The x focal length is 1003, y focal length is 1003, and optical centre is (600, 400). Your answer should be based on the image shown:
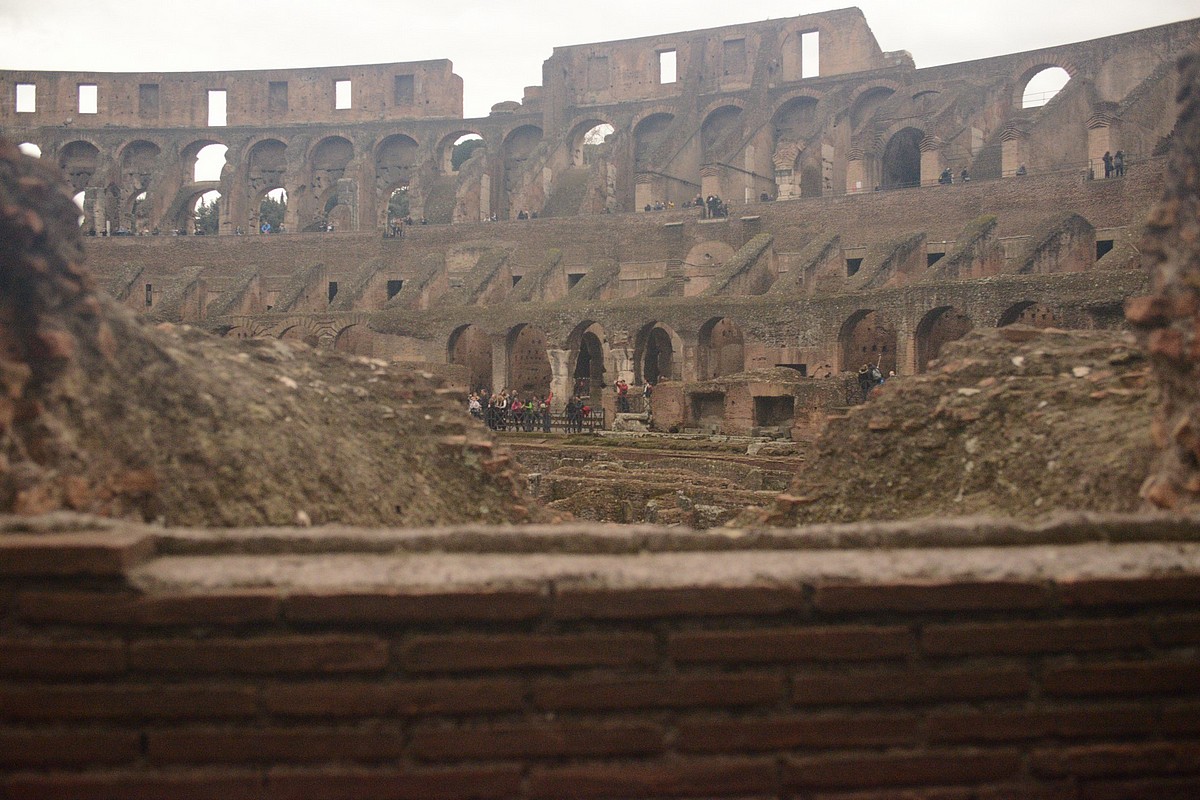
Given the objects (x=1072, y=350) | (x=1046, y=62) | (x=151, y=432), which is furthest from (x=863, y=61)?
(x=151, y=432)

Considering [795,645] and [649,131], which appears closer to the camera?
[795,645]

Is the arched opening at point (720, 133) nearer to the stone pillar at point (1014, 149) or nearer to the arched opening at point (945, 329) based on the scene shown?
the stone pillar at point (1014, 149)

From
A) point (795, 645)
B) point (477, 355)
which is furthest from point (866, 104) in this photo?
point (795, 645)

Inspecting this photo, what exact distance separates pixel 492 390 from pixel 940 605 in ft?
100

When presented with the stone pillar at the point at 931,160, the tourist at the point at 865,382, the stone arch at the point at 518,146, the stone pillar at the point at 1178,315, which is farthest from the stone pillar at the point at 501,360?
the stone pillar at the point at 1178,315

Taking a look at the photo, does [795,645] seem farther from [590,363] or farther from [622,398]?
[590,363]

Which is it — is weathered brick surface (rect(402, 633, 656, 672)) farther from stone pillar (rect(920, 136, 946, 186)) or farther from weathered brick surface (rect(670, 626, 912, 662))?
stone pillar (rect(920, 136, 946, 186))

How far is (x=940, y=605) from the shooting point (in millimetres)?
2967

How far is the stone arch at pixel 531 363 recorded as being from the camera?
34781mm

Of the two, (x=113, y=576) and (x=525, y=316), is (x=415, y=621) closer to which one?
(x=113, y=576)

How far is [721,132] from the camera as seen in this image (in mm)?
44406

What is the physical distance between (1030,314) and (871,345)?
4.80 meters

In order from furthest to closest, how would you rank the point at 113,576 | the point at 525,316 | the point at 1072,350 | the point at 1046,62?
the point at 1046,62, the point at 525,316, the point at 1072,350, the point at 113,576

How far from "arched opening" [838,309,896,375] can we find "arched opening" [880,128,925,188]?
12.0 metres
